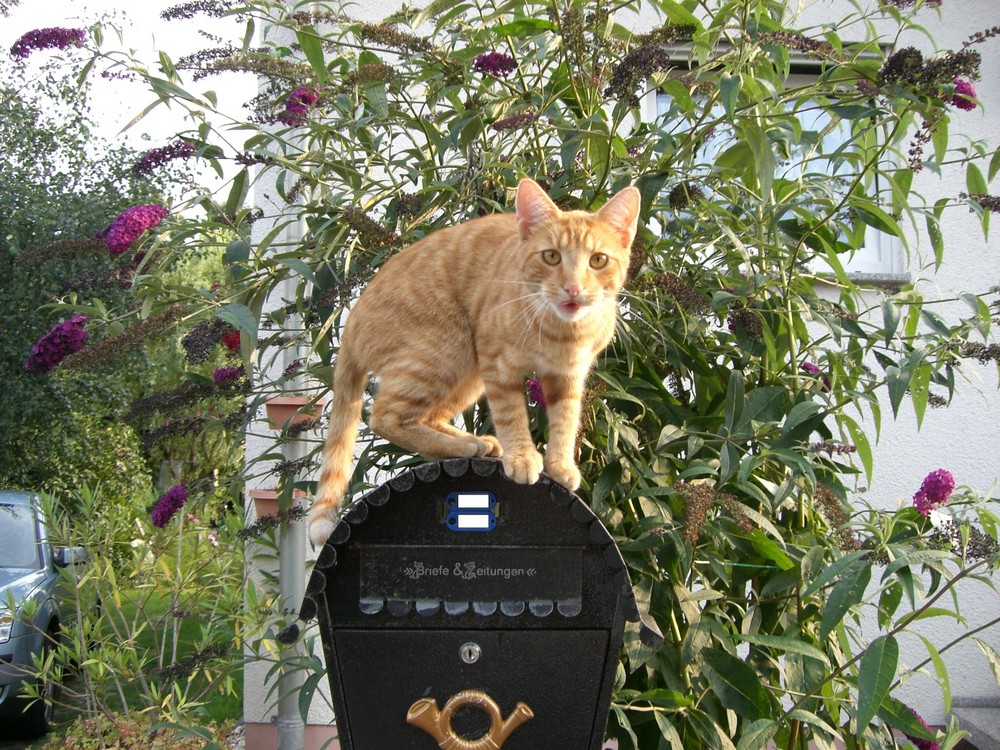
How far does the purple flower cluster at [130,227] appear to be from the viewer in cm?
186

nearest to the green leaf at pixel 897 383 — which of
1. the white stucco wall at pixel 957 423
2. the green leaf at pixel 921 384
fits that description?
the green leaf at pixel 921 384

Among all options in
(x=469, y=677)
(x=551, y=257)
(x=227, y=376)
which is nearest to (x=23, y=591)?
(x=227, y=376)

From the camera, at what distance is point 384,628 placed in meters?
1.38

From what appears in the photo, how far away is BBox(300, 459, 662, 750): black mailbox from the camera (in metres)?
1.36

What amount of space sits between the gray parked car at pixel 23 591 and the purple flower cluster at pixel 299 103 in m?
3.10

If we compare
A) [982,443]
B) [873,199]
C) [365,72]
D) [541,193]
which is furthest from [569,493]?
[982,443]

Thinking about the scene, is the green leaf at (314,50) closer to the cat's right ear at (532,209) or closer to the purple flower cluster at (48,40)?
the purple flower cluster at (48,40)

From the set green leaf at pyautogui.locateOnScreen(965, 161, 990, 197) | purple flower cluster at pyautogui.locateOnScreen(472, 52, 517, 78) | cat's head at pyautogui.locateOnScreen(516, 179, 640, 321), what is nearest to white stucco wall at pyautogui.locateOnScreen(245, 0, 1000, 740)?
green leaf at pyautogui.locateOnScreen(965, 161, 990, 197)

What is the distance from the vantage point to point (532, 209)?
152cm

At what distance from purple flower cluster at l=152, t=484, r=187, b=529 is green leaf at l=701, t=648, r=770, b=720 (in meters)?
1.18

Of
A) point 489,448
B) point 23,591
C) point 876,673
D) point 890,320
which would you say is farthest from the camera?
point 23,591

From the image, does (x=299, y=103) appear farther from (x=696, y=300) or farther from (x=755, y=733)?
(x=755, y=733)

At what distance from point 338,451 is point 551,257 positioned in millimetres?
505

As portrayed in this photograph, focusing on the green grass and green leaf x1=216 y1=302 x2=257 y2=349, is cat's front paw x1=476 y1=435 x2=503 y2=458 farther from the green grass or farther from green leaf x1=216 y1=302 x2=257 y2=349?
the green grass
